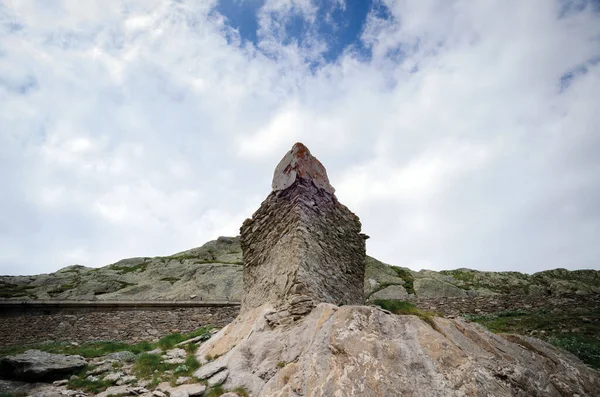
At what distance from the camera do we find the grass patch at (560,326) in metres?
8.48

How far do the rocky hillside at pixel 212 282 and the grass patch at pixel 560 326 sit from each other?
7.60 m

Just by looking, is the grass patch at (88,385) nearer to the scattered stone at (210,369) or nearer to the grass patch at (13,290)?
the scattered stone at (210,369)

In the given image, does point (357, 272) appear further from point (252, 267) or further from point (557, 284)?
point (557, 284)

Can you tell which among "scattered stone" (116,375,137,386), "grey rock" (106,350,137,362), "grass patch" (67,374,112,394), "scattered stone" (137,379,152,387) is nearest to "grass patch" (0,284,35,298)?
"grey rock" (106,350,137,362)

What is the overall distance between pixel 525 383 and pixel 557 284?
906 inches

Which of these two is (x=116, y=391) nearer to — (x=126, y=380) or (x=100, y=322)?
(x=126, y=380)

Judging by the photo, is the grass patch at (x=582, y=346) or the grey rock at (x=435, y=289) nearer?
the grass patch at (x=582, y=346)

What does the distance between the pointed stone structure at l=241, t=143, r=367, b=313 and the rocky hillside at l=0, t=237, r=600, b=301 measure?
36.4 feet

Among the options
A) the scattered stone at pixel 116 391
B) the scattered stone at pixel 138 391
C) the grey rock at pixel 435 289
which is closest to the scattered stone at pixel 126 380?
the scattered stone at pixel 116 391

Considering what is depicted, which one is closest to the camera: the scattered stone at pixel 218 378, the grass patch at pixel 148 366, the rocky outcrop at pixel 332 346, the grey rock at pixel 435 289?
the rocky outcrop at pixel 332 346

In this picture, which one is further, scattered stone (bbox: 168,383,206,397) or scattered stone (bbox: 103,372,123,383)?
scattered stone (bbox: 103,372,123,383)

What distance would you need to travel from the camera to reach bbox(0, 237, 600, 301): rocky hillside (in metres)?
21.5

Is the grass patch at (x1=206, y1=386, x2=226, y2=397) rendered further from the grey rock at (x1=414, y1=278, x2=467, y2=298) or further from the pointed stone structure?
the grey rock at (x1=414, y1=278, x2=467, y2=298)

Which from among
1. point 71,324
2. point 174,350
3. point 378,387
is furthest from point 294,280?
point 71,324
